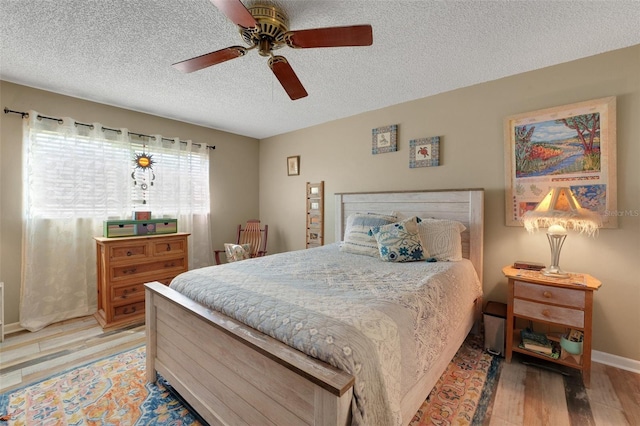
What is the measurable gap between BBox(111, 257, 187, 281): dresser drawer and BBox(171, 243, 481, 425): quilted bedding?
1.44 meters

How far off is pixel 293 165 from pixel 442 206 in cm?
232

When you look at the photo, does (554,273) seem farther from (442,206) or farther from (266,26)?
(266,26)

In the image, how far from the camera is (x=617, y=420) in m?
1.54

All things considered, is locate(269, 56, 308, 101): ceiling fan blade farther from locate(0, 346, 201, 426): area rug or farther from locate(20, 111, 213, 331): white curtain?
locate(20, 111, 213, 331): white curtain

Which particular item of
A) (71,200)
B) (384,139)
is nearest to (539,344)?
(384,139)

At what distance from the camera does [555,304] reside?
75.3 inches

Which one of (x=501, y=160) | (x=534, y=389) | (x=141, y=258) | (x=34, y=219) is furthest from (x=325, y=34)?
(x=34, y=219)

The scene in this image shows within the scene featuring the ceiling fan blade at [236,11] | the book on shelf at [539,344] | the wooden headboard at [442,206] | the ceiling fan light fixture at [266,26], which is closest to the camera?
the ceiling fan blade at [236,11]

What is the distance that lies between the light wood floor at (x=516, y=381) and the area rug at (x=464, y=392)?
0.20 feet

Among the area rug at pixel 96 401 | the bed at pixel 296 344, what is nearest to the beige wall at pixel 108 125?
the area rug at pixel 96 401

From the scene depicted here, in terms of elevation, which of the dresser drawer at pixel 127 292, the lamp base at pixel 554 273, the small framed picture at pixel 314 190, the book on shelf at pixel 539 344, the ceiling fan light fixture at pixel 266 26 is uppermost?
the ceiling fan light fixture at pixel 266 26

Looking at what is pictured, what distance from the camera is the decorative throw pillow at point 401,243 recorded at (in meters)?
2.22

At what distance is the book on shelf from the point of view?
6.51 ft

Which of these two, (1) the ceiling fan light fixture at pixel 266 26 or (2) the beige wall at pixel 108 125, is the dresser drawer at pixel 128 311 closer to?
(2) the beige wall at pixel 108 125
